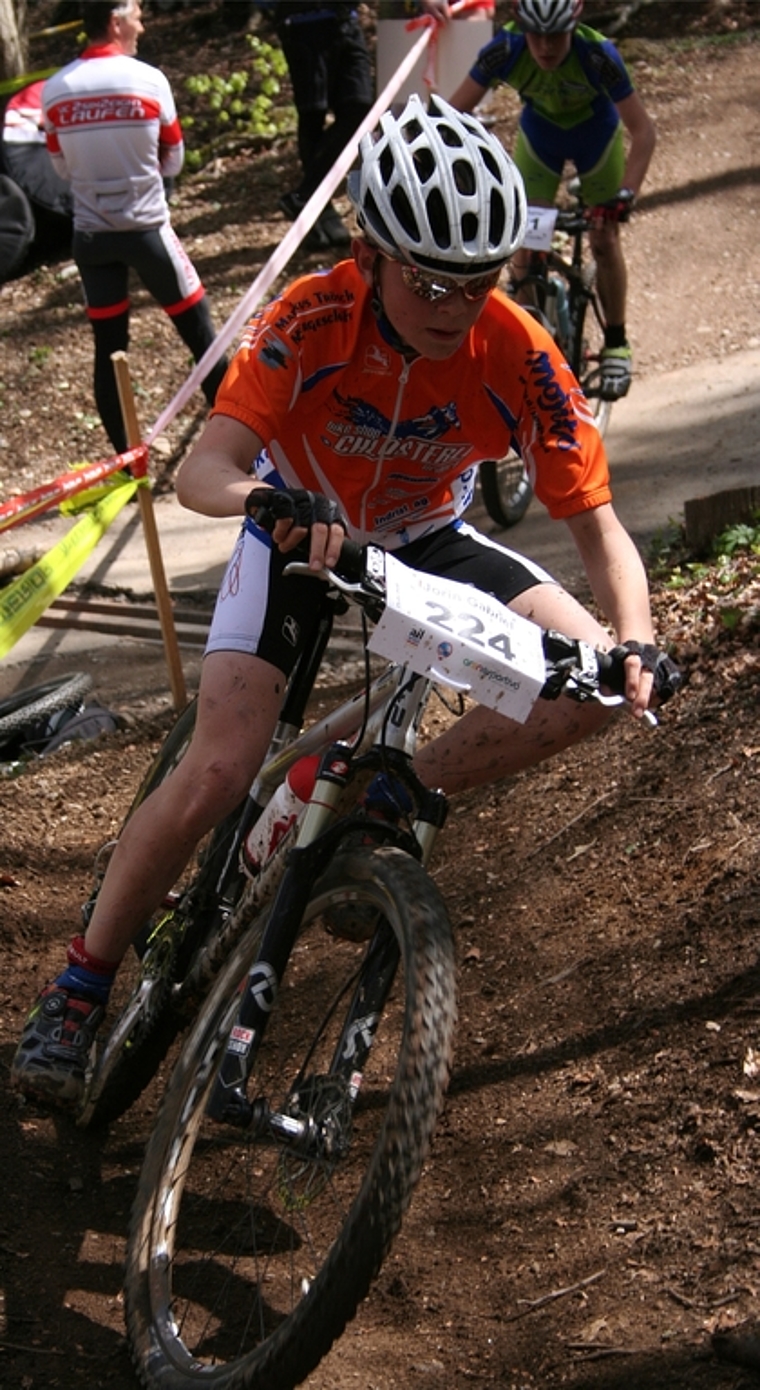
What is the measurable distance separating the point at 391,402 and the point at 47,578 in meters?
2.32

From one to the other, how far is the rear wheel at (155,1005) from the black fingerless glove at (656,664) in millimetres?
1193

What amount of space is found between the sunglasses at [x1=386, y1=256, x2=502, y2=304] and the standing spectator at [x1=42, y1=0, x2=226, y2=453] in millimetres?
5055

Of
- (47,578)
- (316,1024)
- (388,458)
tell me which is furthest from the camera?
(47,578)

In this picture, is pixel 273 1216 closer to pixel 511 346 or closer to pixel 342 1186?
pixel 342 1186

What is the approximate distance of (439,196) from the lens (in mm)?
2787

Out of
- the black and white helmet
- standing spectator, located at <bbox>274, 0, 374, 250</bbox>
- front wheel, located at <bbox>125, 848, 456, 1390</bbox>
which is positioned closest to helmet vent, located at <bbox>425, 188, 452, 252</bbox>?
front wheel, located at <bbox>125, 848, 456, 1390</bbox>

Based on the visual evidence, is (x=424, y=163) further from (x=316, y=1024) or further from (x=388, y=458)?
(x=316, y=1024)

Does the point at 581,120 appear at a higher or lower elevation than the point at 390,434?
lower

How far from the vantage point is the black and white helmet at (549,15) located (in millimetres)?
6867

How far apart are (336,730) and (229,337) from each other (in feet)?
13.1

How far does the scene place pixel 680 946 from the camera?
11.8 feet

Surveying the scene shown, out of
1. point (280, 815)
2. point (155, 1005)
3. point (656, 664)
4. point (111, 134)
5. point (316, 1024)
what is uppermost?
point (111, 134)

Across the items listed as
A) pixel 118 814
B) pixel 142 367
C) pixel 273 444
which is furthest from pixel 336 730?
pixel 142 367

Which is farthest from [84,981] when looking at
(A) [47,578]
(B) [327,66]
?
(B) [327,66]
